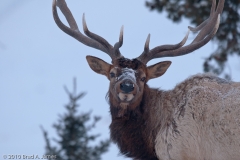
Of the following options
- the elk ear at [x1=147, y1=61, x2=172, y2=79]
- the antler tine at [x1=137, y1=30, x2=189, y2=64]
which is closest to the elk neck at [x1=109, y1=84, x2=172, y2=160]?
the elk ear at [x1=147, y1=61, x2=172, y2=79]

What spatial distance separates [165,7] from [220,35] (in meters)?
2.37

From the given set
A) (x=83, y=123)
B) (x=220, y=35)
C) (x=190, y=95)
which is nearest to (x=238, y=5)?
(x=220, y=35)

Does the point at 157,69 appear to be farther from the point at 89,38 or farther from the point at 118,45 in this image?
the point at 89,38

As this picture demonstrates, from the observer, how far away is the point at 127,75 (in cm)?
1263

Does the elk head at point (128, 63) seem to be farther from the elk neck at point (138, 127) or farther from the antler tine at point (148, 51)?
the elk neck at point (138, 127)

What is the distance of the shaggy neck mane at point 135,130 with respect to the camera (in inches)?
489

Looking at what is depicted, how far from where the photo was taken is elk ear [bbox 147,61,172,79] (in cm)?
1356

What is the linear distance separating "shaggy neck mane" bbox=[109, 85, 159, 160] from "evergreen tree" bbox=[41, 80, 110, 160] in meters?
5.42

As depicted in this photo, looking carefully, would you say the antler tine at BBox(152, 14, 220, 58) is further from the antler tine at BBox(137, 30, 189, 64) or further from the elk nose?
the elk nose

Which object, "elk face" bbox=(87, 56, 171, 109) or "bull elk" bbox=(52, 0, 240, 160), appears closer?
"bull elk" bbox=(52, 0, 240, 160)

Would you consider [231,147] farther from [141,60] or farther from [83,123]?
[83,123]

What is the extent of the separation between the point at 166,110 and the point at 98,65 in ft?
6.78

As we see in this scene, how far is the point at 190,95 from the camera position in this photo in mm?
12219

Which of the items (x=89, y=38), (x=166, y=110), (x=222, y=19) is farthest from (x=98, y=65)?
(x=222, y=19)
